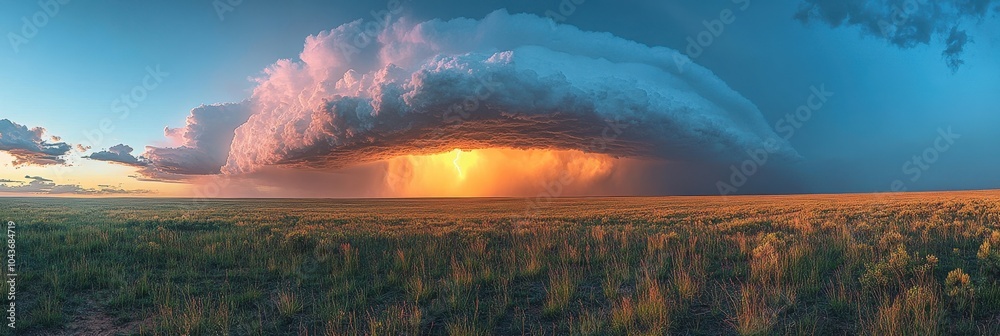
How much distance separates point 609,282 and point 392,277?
4363mm

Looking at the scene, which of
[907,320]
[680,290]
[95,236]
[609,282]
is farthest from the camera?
[95,236]

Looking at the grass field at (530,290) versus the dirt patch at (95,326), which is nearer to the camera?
the grass field at (530,290)

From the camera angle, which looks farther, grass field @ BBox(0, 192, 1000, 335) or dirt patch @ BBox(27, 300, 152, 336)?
dirt patch @ BBox(27, 300, 152, 336)

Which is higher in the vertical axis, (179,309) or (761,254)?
(761,254)

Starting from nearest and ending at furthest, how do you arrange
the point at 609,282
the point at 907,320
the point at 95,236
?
the point at 907,320, the point at 609,282, the point at 95,236

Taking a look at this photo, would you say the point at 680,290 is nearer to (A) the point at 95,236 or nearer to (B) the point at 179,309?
(B) the point at 179,309

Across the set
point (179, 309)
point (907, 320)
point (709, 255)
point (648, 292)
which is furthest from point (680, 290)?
point (179, 309)

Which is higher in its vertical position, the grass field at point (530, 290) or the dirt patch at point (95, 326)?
the grass field at point (530, 290)

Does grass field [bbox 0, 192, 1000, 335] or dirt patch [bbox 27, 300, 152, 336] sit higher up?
grass field [bbox 0, 192, 1000, 335]

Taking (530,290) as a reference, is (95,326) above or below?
below

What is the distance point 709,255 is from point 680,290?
3.65 m

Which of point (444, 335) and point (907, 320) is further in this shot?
point (444, 335)

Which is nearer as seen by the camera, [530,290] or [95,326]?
[95,326]

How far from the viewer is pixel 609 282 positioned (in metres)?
8.36
